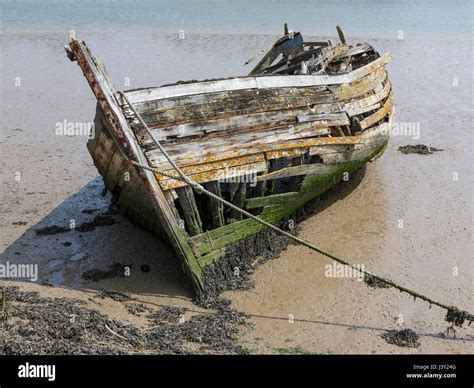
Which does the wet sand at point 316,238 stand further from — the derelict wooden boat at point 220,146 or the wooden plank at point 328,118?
the wooden plank at point 328,118

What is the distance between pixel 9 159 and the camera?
11289 mm

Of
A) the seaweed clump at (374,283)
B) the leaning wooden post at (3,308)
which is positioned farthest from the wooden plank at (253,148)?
the leaning wooden post at (3,308)

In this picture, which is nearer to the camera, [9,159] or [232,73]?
[9,159]

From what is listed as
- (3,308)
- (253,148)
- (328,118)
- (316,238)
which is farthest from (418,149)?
(3,308)

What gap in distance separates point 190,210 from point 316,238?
2.37 m

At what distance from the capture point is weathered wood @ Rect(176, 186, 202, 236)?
699 centimetres

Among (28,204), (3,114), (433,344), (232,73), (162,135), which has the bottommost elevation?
(433,344)

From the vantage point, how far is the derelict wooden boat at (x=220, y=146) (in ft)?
22.5

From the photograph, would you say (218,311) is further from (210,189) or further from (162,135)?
(162,135)

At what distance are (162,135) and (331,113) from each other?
→ 2680 millimetres

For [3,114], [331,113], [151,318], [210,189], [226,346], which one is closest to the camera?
[226,346]

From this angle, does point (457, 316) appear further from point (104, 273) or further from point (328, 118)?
point (104, 273)

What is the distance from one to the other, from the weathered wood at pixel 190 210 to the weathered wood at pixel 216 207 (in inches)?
9.1

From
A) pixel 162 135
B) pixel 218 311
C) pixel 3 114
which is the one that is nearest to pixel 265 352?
pixel 218 311
